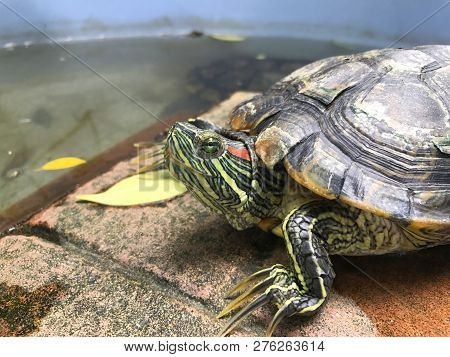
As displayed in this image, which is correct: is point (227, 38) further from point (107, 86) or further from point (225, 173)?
point (225, 173)

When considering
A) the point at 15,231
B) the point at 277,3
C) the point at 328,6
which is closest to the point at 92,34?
the point at 277,3

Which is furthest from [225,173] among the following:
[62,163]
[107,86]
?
[107,86]

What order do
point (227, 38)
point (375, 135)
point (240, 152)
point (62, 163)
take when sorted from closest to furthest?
point (375, 135) < point (240, 152) < point (62, 163) < point (227, 38)

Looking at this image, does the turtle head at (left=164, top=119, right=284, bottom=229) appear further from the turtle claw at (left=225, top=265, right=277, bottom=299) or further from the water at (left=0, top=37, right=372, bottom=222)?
the water at (left=0, top=37, right=372, bottom=222)

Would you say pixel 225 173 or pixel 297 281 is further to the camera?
pixel 225 173

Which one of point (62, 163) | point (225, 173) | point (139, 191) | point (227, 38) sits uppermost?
point (225, 173)
